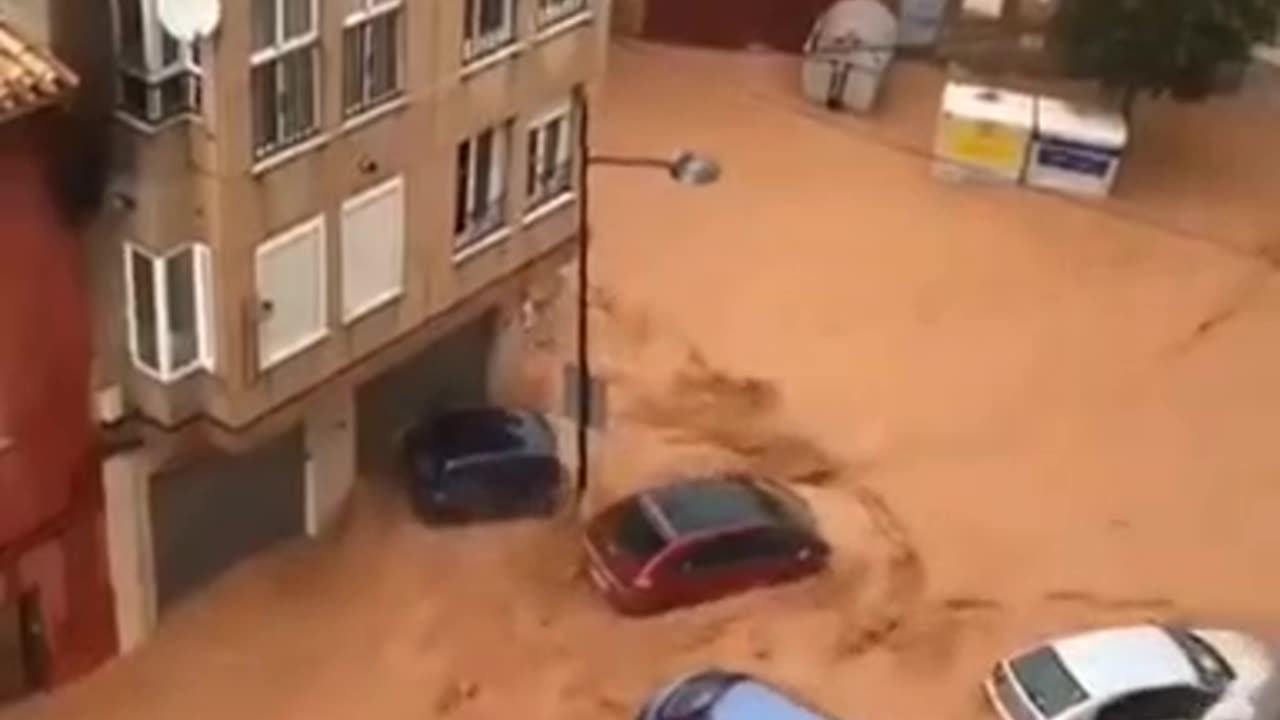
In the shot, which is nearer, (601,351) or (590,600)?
(590,600)

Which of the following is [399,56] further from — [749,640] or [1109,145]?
[1109,145]

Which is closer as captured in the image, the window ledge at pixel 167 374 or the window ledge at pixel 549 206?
the window ledge at pixel 167 374

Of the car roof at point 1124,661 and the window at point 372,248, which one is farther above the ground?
the window at point 372,248

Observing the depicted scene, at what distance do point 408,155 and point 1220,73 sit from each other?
5.47 m

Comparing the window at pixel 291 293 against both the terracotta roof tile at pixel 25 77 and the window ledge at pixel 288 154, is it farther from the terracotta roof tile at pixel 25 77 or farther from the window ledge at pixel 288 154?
the terracotta roof tile at pixel 25 77

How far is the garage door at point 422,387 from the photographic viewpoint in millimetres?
9867

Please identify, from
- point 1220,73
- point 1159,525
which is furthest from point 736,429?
point 1220,73

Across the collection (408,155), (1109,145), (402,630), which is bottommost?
(402,630)

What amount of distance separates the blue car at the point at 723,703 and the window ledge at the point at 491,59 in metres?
2.17

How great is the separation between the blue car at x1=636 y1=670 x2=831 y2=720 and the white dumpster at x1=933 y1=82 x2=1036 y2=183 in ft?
13.5

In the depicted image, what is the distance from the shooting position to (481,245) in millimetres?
9297

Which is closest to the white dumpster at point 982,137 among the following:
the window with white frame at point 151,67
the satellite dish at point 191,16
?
the window with white frame at point 151,67

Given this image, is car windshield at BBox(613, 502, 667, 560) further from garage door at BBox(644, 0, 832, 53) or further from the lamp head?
garage door at BBox(644, 0, 832, 53)

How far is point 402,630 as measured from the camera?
923 cm
